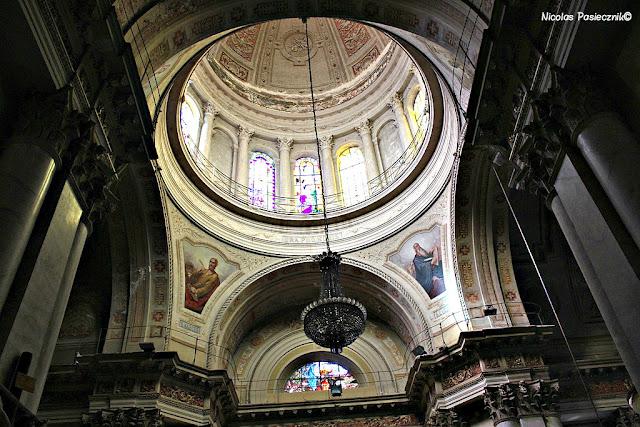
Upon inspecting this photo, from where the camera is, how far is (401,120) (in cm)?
1536

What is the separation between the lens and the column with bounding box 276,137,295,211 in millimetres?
15664

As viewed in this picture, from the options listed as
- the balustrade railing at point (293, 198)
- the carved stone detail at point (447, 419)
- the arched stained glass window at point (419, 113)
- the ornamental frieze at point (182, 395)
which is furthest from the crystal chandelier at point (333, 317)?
the arched stained glass window at point (419, 113)

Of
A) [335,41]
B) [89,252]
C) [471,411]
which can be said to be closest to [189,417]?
[89,252]

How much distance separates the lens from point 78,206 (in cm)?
663

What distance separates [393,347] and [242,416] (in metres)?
4.19

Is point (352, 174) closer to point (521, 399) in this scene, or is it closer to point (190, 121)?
point (190, 121)

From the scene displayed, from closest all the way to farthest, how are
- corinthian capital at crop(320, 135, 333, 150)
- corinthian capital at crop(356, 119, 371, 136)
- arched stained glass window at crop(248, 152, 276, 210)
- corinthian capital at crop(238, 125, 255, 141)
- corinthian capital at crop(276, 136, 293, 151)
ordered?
1. arched stained glass window at crop(248, 152, 276, 210)
2. corinthian capital at crop(238, 125, 255, 141)
3. corinthian capital at crop(356, 119, 371, 136)
4. corinthian capital at crop(276, 136, 293, 151)
5. corinthian capital at crop(320, 135, 333, 150)

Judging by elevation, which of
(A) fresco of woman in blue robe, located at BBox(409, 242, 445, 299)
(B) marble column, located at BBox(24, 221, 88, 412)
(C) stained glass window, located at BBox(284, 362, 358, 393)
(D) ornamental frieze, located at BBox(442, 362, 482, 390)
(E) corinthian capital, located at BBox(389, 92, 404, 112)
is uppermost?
(E) corinthian capital, located at BBox(389, 92, 404, 112)

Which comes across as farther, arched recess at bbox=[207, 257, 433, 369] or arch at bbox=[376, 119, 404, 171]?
arch at bbox=[376, 119, 404, 171]

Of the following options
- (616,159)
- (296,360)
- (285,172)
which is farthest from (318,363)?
(616,159)

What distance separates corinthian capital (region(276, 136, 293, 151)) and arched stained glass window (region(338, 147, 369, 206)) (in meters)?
1.53

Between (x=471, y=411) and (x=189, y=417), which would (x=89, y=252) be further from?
(x=471, y=411)

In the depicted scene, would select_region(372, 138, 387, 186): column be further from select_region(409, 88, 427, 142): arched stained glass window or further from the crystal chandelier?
the crystal chandelier

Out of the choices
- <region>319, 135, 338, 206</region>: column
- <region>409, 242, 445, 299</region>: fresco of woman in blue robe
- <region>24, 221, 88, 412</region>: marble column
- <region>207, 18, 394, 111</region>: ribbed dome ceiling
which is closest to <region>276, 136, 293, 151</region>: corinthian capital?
<region>319, 135, 338, 206</region>: column
